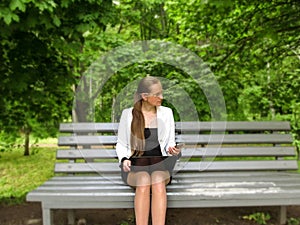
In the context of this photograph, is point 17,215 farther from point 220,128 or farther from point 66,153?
point 220,128

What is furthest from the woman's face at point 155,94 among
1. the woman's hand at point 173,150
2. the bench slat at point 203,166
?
the bench slat at point 203,166

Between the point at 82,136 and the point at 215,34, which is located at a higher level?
the point at 215,34

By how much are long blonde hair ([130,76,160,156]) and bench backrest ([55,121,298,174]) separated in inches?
20.3

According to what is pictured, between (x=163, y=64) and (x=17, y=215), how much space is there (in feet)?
7.30

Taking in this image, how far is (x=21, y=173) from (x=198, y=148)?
3.55 metres

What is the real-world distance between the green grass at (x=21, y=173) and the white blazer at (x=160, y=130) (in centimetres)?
164

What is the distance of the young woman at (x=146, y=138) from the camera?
2691 millimetres

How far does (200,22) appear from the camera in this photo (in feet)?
15.8

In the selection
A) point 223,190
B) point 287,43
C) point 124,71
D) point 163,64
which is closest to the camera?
point 223,190

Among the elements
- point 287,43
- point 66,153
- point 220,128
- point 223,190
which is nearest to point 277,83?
point 287,43

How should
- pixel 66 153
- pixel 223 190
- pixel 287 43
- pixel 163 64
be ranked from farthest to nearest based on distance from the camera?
1. pixel 287 43
2. pixel 163 64
3. pixel 66 153
4. pixel 223 190

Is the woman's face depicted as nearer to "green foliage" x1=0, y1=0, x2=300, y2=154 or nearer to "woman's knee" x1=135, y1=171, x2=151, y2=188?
"green foliage" x1=0, y1=0, x2=300, y2=154

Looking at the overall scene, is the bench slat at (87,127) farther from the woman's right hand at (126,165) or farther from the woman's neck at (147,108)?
the woman's right hand at (126,165)

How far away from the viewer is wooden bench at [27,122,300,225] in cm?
257
